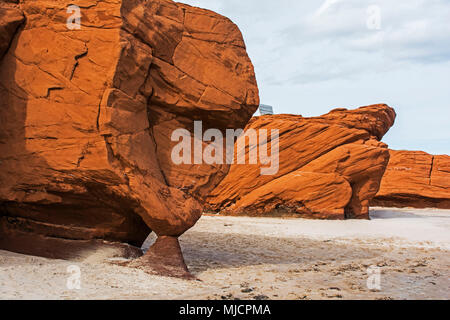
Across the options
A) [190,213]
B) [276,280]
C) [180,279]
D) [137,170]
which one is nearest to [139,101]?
[137,170]

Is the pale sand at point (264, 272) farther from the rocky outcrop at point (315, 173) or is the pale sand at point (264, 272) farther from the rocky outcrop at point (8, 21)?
the rocky outcrop at point (315, 173)

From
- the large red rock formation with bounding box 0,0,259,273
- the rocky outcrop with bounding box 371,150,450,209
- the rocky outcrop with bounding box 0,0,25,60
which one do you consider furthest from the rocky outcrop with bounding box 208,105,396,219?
the rocky outcrop with bounding box 0,0,25,60

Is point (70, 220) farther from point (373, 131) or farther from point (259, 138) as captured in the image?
point (373, 131)

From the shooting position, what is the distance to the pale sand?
4434 millimetres

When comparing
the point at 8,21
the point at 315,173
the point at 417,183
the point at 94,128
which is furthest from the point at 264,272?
the point at 417,183

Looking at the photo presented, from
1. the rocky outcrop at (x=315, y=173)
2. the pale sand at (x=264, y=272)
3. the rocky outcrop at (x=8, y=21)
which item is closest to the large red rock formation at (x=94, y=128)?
the rocky outcrop at (x=8, y=21)

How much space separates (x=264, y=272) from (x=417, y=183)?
22.4 meters

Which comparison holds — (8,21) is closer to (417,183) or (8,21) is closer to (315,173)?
(315,173)

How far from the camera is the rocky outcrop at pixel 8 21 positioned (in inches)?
226

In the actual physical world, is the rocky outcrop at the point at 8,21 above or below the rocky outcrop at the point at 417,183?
above

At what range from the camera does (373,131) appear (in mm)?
20141

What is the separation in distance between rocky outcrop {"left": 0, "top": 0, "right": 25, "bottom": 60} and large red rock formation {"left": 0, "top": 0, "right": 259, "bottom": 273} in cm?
9

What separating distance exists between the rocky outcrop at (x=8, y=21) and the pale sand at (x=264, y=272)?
2897 millimetres

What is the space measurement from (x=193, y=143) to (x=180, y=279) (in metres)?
2.13
